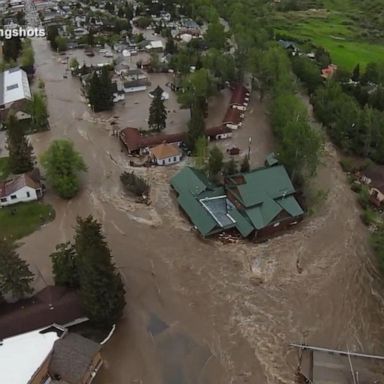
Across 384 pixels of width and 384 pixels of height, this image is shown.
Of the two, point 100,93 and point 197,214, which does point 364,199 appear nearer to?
point 197,214

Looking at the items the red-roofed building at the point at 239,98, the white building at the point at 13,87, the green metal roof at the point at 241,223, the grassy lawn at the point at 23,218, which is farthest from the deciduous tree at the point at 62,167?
the red-roofed building at the point at 239,98

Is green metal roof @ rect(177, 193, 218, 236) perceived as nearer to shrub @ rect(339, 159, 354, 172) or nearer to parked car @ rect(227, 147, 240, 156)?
parked car @ rect(227, 147, 240, 156)

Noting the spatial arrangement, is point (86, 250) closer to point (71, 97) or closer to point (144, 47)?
point (71, 97)

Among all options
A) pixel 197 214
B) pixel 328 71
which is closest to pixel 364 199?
pixel 197 214

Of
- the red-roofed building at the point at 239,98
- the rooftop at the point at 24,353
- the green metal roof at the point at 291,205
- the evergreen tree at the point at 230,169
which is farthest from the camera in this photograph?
the red-roofed building at the point at 239,98

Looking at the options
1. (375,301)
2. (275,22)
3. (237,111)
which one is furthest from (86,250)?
(275,22)

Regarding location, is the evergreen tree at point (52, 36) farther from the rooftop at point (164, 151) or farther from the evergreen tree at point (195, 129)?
the rooftop at point (164, 151)
